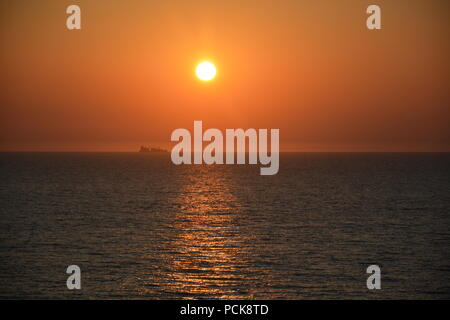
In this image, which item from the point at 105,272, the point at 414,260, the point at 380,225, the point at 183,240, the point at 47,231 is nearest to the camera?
the point at 105,272

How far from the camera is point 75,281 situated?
45.1m

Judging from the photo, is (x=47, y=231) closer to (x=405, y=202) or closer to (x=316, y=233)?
(x=316, y=233)

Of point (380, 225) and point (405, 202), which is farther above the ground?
point (405, 202)

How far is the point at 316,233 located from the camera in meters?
73.8

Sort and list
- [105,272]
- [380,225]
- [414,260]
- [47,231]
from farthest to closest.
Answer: [380,225], [47,231], [414,260], [105,272]

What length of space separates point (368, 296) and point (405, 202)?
75883mm

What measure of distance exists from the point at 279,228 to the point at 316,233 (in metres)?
6.80
